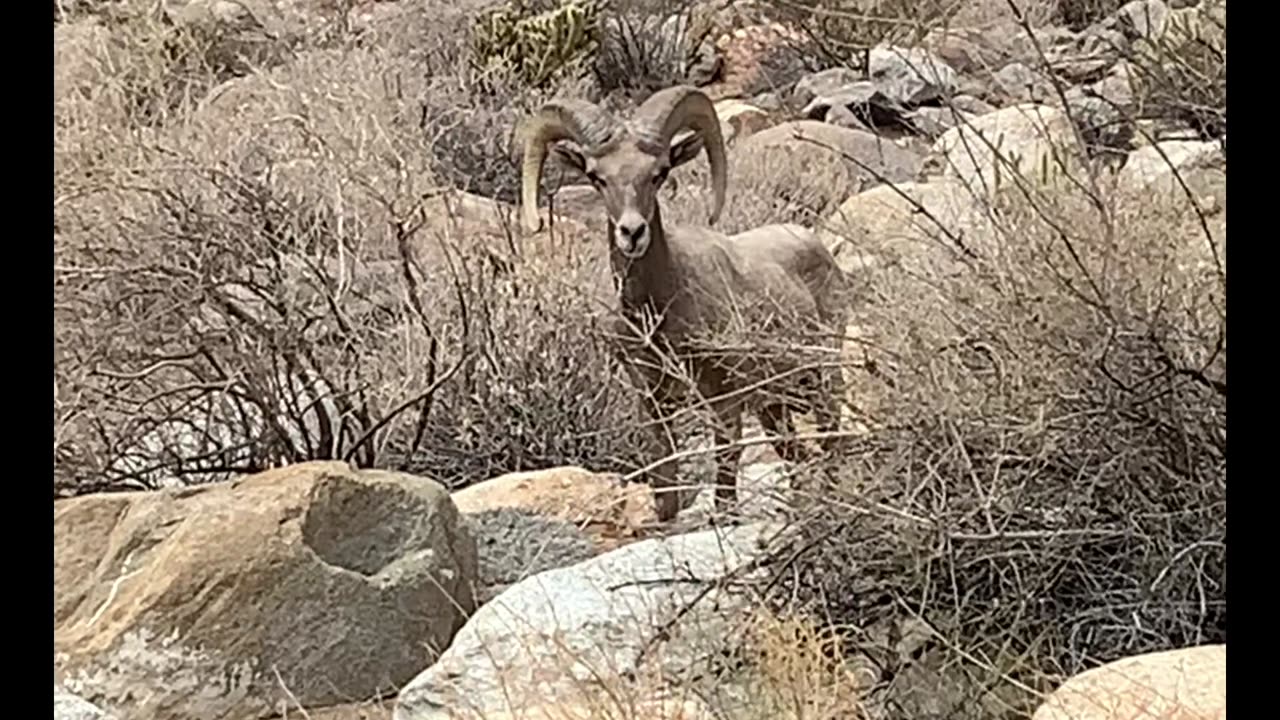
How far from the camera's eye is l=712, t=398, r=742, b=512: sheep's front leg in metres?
5.76

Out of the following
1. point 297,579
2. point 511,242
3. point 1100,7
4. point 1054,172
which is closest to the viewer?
point 297,579

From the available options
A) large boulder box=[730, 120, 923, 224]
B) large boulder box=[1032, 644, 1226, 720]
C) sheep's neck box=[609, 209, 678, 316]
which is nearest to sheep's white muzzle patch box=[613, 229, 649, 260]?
sheep's neck box=[609, 209, 678, 316]

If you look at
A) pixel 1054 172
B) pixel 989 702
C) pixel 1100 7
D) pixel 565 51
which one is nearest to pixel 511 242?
pixel 1054 172

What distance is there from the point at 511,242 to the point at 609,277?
875mm

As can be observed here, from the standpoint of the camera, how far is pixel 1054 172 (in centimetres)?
574

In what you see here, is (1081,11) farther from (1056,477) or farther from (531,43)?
(1056,477)

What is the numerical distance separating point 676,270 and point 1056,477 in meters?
2.61

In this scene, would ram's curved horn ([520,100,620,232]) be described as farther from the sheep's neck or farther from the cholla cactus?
the cholla cactus

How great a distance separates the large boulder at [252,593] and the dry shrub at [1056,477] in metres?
1.19

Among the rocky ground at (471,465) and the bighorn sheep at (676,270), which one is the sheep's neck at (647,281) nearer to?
the bighorn sheep at (676,270)

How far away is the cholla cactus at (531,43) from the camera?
645 inches
